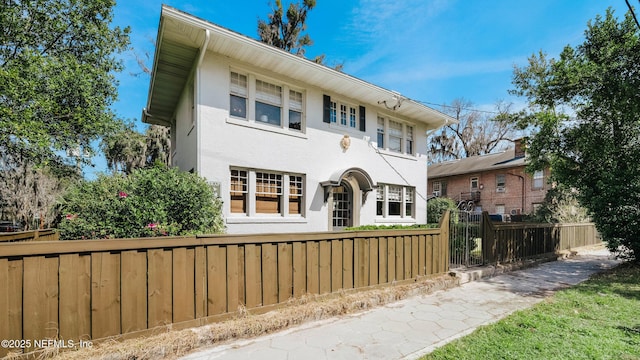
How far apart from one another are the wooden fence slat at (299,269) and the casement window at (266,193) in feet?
12.7

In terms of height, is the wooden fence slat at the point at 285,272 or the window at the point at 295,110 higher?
the window at the point at 295,110

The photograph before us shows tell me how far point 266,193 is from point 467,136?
30.4 meters

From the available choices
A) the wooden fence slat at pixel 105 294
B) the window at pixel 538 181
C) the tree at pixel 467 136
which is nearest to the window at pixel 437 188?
the tree at pixel 467 136

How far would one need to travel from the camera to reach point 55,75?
9.34 metres

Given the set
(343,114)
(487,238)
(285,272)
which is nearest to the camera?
(285,272)

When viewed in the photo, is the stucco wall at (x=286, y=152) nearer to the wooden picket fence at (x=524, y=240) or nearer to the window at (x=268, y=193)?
the window at (x=268, y=193)

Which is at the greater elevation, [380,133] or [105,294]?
[380,133]

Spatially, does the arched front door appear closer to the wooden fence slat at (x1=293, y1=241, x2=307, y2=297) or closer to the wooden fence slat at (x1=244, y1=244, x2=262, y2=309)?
the wooden fence slat at (x1=293, y1=241, x2=307, y2=297)

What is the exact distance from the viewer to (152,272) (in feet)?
10.5

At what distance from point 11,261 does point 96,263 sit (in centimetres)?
61

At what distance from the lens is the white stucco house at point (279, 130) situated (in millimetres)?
7211

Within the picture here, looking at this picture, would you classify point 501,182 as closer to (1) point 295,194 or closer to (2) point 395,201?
(2) point 395,201

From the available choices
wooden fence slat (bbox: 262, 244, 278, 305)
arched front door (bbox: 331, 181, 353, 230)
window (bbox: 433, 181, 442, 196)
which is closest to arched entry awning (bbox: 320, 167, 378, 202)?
arched front door (bbox: 331, 181, 353, 230)

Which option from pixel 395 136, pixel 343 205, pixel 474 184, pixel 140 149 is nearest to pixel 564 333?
Answer: pixel 343 205
